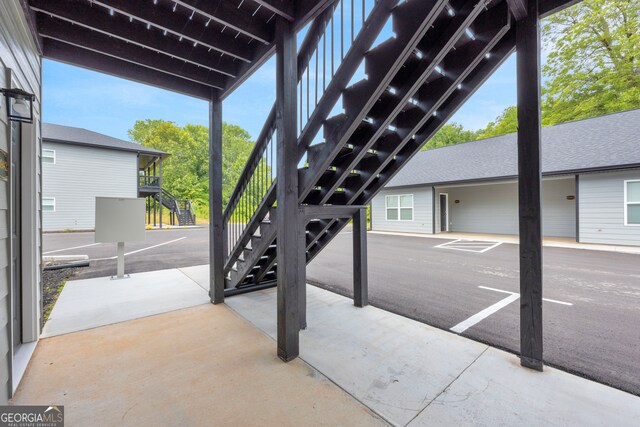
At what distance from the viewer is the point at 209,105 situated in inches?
143

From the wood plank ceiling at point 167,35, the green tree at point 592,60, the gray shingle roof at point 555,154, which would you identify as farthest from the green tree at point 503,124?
the wood plank ceiling at point 167,35

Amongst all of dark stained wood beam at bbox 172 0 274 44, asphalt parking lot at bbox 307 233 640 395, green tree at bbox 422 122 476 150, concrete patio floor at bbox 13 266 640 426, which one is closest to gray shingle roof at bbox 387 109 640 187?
asphalt parking lot at bbox 307 233 640 395

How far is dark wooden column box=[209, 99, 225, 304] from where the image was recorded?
3553 millimetres

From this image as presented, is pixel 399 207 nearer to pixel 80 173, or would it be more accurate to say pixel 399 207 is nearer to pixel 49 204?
pixel 80 173

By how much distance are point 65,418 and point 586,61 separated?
23.8 m

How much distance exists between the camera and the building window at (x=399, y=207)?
43.5 ft

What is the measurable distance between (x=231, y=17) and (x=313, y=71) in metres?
0.82

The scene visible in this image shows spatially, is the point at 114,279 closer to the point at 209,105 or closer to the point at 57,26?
the point at 209,105

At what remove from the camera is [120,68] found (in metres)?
3.03

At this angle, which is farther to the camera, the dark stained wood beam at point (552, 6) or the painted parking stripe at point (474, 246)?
the painted parking stripe at point (474, 246)

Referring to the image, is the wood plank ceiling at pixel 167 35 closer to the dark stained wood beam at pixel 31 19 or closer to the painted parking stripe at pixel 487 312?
the dark stained wood beam at pixel 31 19

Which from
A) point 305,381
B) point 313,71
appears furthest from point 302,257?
point 313,71

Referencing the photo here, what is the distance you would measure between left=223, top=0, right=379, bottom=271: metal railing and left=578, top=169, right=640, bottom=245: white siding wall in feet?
34.1

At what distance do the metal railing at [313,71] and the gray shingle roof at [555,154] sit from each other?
9989 millimetres
